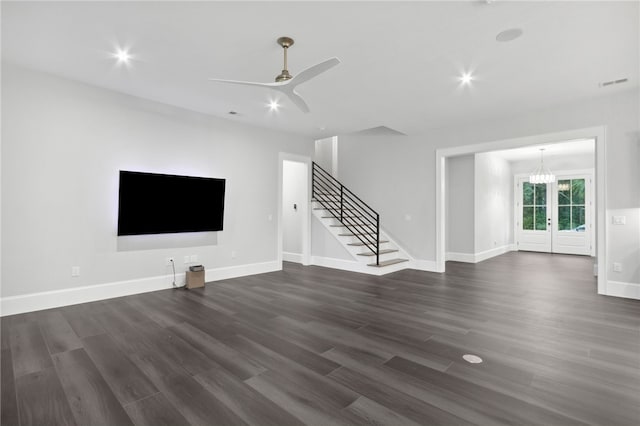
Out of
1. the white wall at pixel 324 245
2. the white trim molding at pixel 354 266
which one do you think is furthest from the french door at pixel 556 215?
the white wall at pixel 324 245

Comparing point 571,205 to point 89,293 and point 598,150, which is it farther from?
point 89,293

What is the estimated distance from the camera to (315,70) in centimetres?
277

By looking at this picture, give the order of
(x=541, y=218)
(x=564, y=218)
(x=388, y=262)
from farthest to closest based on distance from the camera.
→ (x=541, y=218), (x=564, y=218), (x=388, y=262)

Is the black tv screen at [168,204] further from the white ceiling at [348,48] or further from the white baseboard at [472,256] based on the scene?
the white baseboard at [472,256]

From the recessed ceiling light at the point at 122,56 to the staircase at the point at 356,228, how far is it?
472 cm

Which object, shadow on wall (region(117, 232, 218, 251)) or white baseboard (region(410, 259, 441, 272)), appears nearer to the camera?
shadow on wall (region(117, 232, 218, 251))

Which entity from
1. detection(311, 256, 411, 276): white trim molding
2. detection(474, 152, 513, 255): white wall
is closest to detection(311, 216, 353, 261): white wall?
detection(311, 256, 411, 276): white trim molding

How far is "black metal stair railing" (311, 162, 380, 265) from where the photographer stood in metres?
7.51

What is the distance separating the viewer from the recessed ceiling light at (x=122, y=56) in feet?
11.4

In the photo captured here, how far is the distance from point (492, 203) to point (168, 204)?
8.35 meters

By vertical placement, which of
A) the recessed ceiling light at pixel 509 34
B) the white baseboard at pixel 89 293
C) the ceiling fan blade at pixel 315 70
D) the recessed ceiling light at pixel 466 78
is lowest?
the white baseboard at pixel 89 293

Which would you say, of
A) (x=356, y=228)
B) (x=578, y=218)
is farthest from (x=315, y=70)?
(x=578, y=218)

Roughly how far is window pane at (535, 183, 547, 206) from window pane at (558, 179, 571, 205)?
37cm

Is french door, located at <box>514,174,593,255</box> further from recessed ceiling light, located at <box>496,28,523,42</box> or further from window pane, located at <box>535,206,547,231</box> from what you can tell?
recessed ceiling light, located at <box>496,28,523,42</box>
